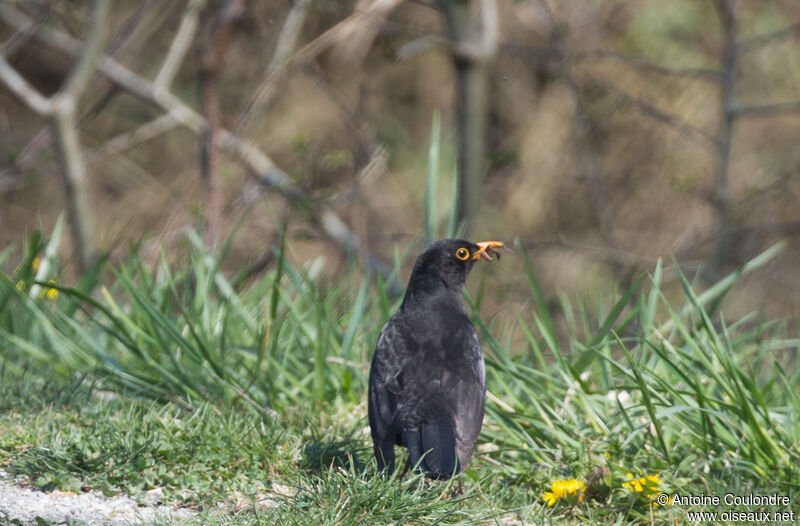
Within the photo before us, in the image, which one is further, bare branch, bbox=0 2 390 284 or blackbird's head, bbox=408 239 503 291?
bare branch, bbox=0 2 390 284

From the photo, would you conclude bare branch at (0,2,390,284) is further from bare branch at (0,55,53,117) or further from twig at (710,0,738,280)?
twig at (710,0,738,280)

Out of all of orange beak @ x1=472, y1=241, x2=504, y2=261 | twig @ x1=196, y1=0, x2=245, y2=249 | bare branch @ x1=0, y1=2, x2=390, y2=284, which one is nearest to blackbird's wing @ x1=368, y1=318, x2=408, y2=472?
orange beak @ x1=472, y1=241, x2=504, y2=261

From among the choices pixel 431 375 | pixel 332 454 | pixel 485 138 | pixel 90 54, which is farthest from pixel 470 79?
pixel 332 454

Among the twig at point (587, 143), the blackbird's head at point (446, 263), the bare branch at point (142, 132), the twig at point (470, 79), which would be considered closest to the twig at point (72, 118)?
the bare branch at point (142, 132)

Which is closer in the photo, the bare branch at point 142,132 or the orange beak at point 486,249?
the orange beak at point 486,249

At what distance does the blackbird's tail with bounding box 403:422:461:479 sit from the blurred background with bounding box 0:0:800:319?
139 inches

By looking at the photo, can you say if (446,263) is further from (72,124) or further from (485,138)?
(485,138)

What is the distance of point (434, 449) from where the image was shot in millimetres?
2844

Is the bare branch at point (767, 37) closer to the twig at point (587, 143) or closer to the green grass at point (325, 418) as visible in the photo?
the twig at point (587, 143)

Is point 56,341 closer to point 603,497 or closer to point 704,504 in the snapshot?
point 603,497

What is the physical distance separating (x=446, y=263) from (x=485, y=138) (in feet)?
12.6

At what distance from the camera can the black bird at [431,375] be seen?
2.89 meters

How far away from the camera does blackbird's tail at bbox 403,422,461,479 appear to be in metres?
2.77

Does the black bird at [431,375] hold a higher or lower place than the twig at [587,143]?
lower
